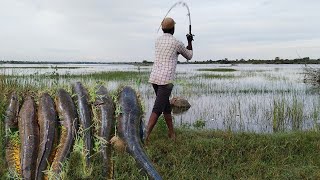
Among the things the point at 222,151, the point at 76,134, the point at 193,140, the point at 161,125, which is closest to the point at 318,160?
the point at 222,151

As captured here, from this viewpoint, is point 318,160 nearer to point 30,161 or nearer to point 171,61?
point 171,61

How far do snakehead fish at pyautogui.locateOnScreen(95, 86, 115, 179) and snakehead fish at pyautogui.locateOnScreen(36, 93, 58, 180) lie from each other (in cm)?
62

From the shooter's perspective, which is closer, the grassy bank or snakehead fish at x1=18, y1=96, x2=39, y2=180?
snakehead fish at x1=18, y1=96, x2=39, y2=180

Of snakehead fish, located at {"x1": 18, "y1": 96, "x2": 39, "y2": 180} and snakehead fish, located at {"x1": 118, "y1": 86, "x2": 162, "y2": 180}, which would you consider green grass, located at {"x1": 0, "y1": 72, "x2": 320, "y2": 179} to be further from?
snakehead fish, located at {"x1": 18, "y1": 96, "x2": 39, "y2": 180}

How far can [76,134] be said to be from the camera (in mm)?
5035

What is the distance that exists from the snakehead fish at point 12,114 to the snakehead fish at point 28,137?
127mm

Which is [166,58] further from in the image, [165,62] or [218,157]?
[218,157]

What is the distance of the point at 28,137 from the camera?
496 centimetres

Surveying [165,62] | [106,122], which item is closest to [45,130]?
[106,122]

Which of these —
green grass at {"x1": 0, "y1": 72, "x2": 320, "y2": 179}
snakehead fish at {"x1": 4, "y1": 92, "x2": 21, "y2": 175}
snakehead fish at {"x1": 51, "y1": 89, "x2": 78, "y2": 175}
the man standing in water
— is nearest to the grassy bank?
green grass at {"x1": 0, "y1": 72, "x2": 320, "y2": 179}

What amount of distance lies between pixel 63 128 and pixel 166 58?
1.89 meters

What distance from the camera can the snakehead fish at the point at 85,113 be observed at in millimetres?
4910

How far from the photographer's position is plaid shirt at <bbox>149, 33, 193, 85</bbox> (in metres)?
5.88

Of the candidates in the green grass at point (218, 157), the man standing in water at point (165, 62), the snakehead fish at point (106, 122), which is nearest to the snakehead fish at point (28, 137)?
the green grass at point (218, 157)
